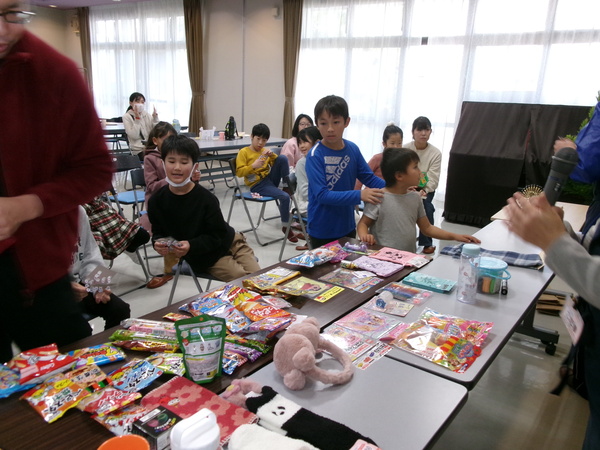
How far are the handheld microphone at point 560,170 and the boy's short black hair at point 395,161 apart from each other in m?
1.02

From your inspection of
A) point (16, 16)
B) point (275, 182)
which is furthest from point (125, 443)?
point (275, 182)

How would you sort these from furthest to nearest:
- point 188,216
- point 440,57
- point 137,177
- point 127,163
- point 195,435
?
1. point 440,57
2. point 127,163
3. point 137,177
4. point 188,216
5. point 195,435

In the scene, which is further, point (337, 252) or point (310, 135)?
point (310, 135)

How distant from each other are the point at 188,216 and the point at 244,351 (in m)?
1.35

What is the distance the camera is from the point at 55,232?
→ 1006 mm

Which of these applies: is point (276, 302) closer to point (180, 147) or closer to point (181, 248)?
point (181, 248)

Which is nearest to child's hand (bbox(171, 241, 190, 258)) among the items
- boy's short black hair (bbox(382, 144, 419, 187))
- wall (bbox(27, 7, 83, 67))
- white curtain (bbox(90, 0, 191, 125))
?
boy's short black hair (bbox(382, 144, 419, 187))

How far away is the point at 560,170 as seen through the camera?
1.13 meters

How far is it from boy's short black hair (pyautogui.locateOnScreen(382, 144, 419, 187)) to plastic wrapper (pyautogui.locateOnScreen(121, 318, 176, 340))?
54.8 inches

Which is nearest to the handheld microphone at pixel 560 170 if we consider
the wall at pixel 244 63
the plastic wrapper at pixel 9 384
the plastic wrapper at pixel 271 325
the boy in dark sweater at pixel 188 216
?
the plastic wrapper at pixel 271 325

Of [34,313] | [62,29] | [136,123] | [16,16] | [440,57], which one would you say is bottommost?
[34,313]

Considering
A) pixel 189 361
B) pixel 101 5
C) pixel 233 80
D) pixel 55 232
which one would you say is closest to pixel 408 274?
pixel 189 361

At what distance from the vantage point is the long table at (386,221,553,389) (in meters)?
1.11

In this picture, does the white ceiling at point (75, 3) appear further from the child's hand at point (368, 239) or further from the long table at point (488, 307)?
the long table at point (488, 307)
